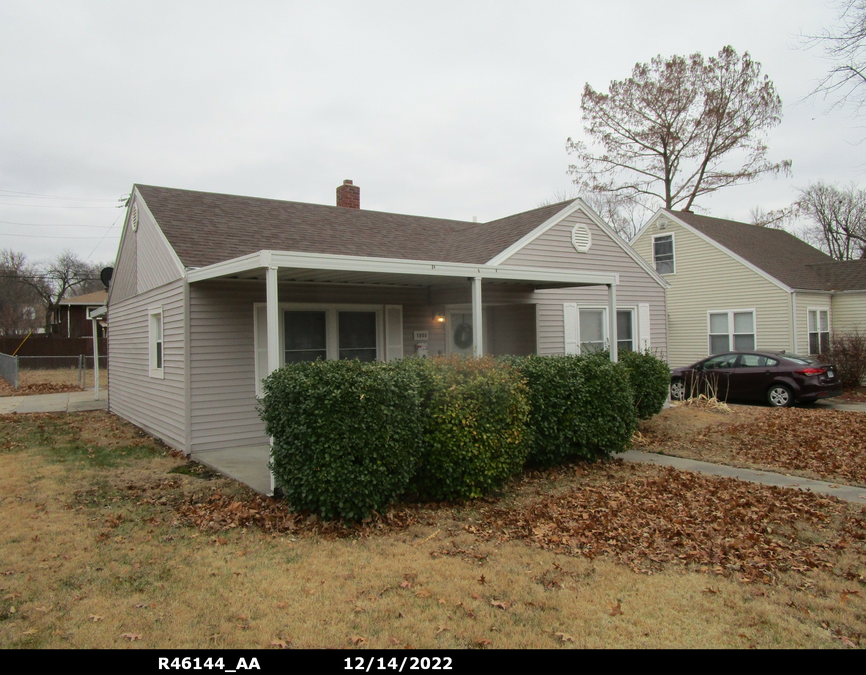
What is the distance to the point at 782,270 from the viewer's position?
19109 mm

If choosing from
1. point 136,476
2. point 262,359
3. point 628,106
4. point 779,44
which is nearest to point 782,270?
point 779,44

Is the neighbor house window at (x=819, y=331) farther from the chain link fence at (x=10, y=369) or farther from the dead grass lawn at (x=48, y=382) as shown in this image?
the chain link fence at (x=10, y=369)

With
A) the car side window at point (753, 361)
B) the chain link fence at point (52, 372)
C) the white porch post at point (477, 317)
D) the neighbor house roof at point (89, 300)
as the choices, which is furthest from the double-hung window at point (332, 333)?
the neighbor house roof at point (89, 300)

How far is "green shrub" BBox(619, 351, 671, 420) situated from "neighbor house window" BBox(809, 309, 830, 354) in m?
10.6

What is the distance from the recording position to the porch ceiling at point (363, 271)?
666cm

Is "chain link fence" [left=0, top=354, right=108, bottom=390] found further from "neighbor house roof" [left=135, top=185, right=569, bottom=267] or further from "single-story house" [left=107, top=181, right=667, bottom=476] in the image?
"neighbor house roof" [left=135, top=185, right=569, bottom=267]

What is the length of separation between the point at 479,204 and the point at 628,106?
45.5 feet

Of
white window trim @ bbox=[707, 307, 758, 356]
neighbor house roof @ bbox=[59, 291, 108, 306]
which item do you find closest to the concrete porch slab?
white window trim @ bbox=[707, 307, 758, 356]

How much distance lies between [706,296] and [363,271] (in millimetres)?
15889

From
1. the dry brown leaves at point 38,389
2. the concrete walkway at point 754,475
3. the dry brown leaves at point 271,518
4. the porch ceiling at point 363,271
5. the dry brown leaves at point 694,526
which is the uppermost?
the porch ceiling at point 363,271

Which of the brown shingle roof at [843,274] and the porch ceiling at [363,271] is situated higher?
the brown shingle roof at [843,274]

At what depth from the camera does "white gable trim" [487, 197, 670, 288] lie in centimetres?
1115

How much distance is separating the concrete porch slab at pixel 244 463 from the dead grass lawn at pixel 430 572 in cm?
28

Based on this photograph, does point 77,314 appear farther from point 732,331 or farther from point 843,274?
point 843,274
